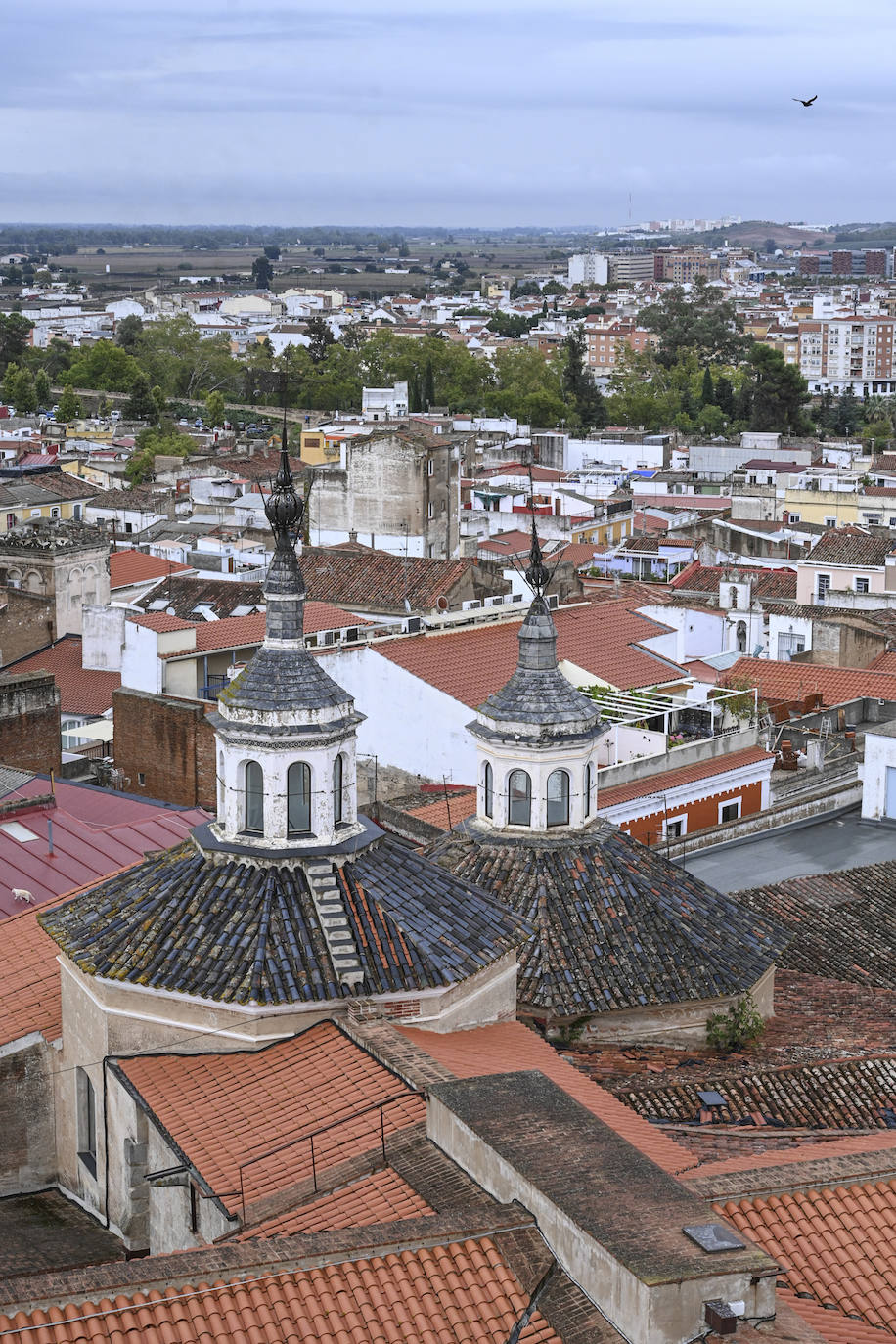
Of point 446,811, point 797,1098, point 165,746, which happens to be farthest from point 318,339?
point 797,1098

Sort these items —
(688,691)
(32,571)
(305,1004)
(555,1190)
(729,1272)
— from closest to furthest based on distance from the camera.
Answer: (729,1272) → (555,1190) → (305,1004) → (688,691) → (32,571)

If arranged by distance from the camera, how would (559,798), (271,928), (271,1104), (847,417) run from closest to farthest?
(271,1104)
(271,928)
(559,798)
(847,417)

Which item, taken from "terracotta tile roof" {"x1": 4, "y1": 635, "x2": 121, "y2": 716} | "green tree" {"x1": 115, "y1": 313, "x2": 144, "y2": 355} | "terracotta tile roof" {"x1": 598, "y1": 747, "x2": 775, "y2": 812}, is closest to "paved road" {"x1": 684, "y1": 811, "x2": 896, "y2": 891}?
"terracotta tile roof" {"x1": 598, "y1": 747, "x2": 775, "y2": 812}

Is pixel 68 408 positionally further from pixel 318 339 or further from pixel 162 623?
pixel 162 623

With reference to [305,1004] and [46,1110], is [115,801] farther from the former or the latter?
[305,1004]

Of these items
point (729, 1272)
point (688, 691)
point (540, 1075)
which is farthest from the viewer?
point (688, 691)

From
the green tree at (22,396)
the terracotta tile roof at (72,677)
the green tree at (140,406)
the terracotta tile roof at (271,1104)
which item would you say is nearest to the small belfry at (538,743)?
the terracotta tile roof at (271,1104)

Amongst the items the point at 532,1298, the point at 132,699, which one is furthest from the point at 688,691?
the point at 532,1298
